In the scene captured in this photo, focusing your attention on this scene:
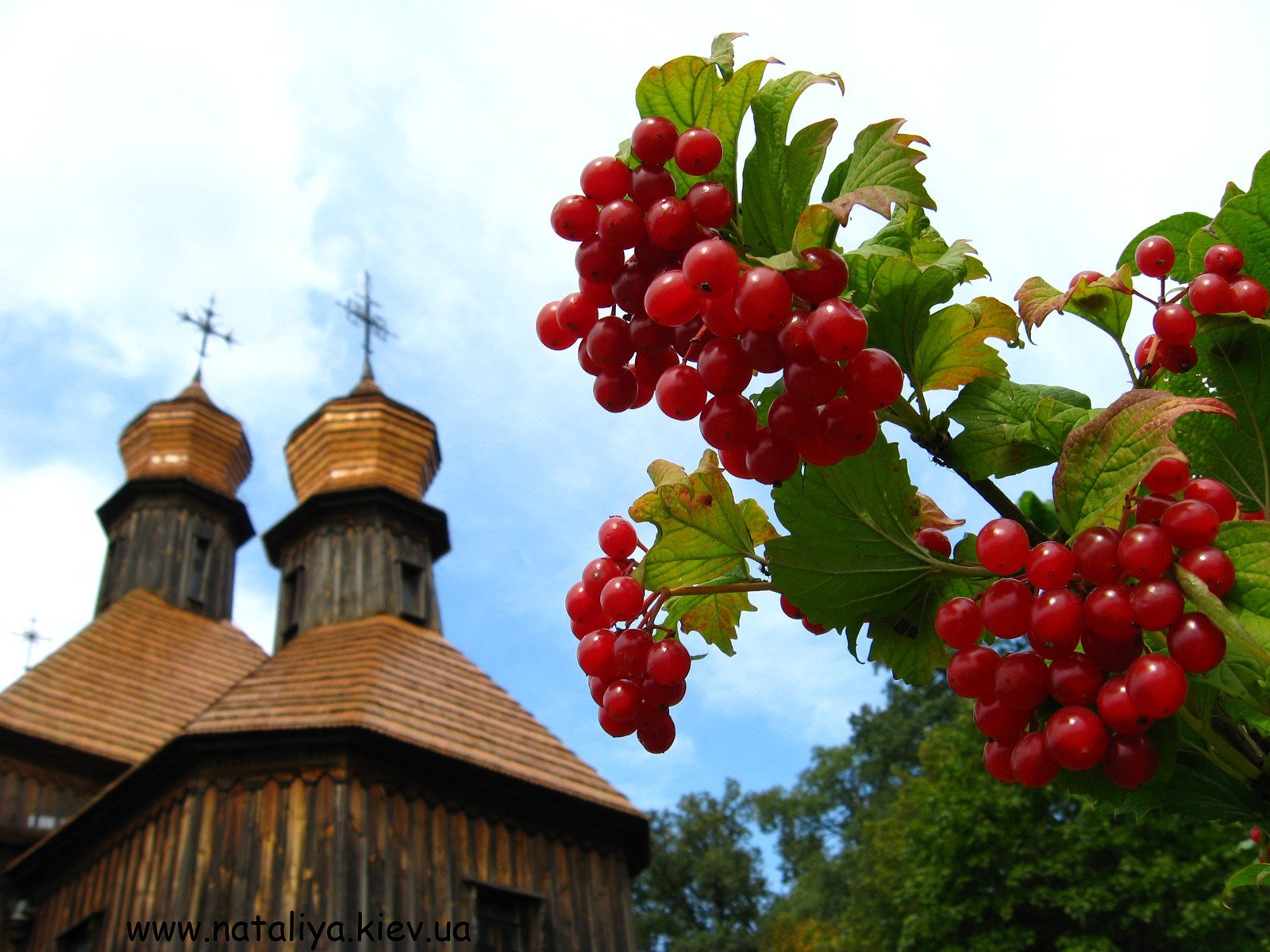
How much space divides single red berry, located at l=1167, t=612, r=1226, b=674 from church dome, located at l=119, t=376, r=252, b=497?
2787 cm

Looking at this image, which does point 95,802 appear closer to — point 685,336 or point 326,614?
point 326,614

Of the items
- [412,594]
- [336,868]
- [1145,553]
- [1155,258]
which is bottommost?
[1145,553]

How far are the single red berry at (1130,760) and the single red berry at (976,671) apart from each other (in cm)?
17

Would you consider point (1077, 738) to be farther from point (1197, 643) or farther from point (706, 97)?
point (706, 97)

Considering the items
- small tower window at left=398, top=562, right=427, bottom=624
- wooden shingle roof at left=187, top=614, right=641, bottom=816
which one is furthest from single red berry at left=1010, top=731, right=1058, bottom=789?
small tower window at left=398, top=562, right=427, bottom=624

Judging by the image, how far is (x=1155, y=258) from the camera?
74.5 inches

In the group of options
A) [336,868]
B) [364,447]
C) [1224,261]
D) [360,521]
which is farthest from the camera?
[364,447]

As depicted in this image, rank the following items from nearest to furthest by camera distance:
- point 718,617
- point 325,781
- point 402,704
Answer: point 718,617
point 325,781
point 402,704

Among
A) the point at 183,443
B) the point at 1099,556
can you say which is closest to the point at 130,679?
the point at 183,443

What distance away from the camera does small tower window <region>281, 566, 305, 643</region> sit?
20.7m

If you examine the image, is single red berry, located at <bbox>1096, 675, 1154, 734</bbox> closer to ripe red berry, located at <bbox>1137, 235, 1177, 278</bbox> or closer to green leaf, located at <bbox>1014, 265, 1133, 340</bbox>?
green leaf, located at <bbox>1014, 265, 1133, 340</bbox>

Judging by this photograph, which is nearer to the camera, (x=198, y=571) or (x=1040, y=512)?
(x=1040, y=512)

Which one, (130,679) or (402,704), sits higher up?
(130,679)

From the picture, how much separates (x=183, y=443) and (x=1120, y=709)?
94.5ft
